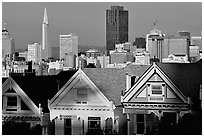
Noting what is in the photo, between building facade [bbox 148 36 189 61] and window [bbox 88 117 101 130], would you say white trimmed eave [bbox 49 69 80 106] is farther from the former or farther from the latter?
building facade [bbox 148 36 189 61]

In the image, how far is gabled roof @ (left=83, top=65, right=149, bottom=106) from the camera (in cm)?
603

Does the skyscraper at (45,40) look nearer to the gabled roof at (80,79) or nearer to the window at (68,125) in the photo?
the gabled roof at (80,79)

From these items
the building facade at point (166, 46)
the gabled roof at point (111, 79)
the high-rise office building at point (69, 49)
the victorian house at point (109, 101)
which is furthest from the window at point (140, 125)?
the high-rise office building at point (69, 49)

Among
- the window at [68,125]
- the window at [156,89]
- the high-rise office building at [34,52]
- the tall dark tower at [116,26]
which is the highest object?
the tall dark tower at [116,26]

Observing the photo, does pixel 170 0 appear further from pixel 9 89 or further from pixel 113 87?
pixel 9 89

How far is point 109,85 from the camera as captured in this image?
6.08 m

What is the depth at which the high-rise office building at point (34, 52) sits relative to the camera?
20.1ft

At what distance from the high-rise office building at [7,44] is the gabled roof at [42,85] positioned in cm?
29

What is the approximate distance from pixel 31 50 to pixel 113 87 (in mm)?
981

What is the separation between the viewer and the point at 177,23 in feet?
19.9

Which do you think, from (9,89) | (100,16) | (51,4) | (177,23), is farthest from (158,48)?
(9,89)

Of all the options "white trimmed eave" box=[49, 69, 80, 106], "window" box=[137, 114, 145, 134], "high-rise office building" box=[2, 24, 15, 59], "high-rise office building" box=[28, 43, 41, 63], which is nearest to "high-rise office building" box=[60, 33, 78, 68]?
"white trimmed eave" box=[49, 69, 80, 106]

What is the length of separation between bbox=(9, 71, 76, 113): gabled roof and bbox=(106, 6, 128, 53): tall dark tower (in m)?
0.58

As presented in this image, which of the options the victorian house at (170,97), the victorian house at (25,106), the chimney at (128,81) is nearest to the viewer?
the victorian house at (170,97)
